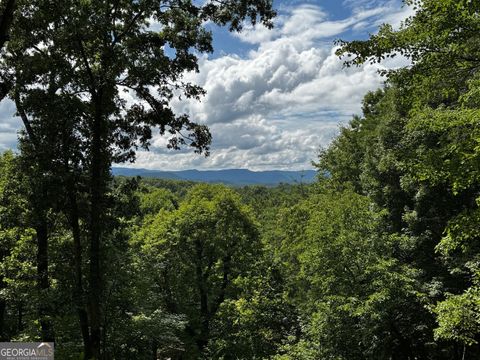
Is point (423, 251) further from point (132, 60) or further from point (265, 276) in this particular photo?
point (132, 60)

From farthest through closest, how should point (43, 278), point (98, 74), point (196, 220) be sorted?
1. point (196, 220)
2. point (43, 278)
3. point (98, 74)

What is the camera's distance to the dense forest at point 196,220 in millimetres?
8523

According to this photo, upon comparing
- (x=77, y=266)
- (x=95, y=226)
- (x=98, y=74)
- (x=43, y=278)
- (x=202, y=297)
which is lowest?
(x=202, y=297)

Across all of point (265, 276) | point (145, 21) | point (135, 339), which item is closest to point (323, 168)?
point (265, 276)

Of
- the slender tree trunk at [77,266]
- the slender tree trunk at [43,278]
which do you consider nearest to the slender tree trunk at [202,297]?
the slender tree trunk at [43,278]

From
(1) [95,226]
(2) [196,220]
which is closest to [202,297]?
(2) [196,220]

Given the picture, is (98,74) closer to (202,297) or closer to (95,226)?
(95,226)

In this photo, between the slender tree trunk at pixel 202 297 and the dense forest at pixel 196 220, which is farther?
the slender tree trunk at pixel 202 297

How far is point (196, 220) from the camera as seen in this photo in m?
24.5

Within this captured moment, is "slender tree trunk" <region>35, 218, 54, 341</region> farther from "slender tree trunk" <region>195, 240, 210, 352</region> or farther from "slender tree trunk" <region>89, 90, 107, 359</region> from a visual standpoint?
"slender tree trunk" <region>195, 240, 210, 352</region>

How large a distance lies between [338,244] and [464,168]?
40.9 ft

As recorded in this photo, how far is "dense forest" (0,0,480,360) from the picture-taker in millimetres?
8523

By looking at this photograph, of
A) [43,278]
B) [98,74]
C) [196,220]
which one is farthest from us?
[196,220]

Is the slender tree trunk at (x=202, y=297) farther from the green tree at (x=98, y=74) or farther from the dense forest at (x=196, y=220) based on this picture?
the green tree at (x=98, y=74)
